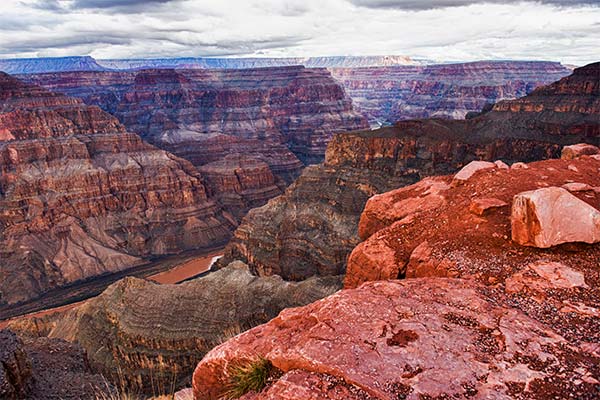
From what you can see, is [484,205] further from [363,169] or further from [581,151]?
[363,169]

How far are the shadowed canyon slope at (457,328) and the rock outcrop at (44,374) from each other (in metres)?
7.74

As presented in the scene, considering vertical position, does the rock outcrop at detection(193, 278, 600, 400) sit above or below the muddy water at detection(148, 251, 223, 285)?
above

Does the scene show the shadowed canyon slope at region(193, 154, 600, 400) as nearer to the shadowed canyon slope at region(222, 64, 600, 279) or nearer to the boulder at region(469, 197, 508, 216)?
the boulder at region(469, 197, 508, 216)

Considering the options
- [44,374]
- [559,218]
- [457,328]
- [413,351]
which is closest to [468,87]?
[559,218]

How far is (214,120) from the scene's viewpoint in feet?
424

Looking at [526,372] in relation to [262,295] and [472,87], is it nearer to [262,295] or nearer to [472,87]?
[262,295]

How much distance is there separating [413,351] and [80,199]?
73.3m

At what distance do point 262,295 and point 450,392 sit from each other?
24.8 meters

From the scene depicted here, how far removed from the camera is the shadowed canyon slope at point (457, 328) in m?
5.69

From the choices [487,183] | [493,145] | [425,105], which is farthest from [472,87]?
[487,183]

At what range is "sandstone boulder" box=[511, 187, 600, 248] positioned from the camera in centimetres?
843

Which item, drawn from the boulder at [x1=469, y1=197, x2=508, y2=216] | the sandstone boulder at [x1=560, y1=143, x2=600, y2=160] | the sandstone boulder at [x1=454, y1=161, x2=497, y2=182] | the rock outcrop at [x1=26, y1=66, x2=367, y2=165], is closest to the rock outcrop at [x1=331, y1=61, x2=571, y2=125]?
the rock outcrop at [x1=26, y1=66, x2=367, y2=165]

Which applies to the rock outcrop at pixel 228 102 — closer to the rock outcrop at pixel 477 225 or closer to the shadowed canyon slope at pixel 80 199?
the shadowed canyon slope at pixel 80 199

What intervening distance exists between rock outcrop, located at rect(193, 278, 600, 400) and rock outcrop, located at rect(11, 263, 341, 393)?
18154 mm
